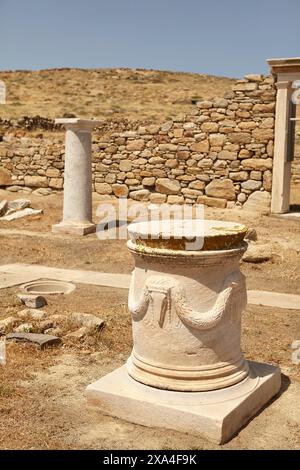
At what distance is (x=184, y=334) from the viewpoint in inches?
173

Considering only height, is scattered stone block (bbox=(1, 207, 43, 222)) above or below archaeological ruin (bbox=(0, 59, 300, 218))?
below

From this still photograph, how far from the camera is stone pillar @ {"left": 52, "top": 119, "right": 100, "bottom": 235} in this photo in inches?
497

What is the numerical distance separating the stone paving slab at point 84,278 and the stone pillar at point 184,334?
11.0 ft

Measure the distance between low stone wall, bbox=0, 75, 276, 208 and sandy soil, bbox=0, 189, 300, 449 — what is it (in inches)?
149

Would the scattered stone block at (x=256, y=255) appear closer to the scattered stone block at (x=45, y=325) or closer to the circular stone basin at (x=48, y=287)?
the circular stone basin at (x=48, y=287)

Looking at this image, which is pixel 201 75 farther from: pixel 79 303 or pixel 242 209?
pixel 79 303

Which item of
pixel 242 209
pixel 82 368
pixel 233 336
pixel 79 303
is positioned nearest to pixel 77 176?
pixel 242 209

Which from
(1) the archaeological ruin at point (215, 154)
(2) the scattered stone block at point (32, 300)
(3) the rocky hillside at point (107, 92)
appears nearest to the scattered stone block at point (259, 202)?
(1) the archaeological ruin at point (215, 154)

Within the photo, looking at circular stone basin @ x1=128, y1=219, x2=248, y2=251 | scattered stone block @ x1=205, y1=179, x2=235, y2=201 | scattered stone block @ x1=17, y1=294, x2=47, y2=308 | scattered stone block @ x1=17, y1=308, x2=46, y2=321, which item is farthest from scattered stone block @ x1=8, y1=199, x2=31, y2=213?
circular stone basin @ x1=128, y1=219, x2=248, y2=251

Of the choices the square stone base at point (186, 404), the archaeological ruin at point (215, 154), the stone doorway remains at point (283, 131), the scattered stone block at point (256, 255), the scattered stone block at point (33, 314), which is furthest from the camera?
the archaeological ruin at point (215, 154)

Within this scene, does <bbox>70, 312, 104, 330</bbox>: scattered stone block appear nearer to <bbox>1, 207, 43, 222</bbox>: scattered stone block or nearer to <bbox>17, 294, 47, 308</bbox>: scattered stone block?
<bbox>17, 294, 47, 308</bbox>: scattered stone block

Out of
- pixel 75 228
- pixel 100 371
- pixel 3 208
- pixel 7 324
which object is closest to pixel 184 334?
pixel 100 371

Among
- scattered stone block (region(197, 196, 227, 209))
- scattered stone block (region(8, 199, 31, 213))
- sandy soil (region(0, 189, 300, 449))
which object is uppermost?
scattered stone block (region(197, 196, 227, 209))

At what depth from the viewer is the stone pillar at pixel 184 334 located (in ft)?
14.0
